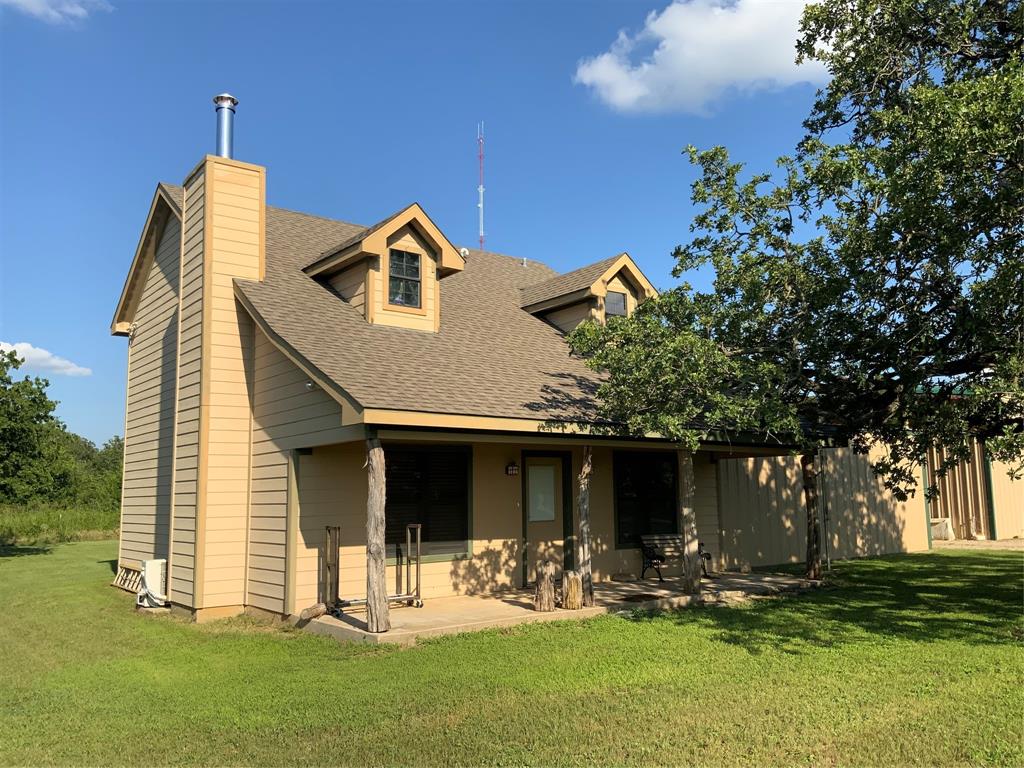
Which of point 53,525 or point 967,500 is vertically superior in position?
point 967,500

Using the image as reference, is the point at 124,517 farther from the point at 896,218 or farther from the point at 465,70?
the point at 896,218

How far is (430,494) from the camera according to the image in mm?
11578

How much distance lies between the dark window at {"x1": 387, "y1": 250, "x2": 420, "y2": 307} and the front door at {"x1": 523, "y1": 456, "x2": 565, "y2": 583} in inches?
133

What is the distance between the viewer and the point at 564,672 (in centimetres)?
708

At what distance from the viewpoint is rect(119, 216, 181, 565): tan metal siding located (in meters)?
13.3

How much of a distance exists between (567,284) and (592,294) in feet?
2.83

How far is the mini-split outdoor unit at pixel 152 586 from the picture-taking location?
1199 centimetres

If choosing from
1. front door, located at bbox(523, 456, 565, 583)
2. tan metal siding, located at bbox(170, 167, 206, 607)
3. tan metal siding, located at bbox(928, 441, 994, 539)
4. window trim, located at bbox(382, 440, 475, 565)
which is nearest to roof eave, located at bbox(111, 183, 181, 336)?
tan metal siding, located at bbox(170, 167, 206, 607)

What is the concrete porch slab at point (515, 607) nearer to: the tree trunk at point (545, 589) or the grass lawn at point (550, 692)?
the tree trunk at point (545, 589)

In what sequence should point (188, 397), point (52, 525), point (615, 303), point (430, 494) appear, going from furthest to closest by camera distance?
1. point (52, 525)
2. point (615, 303)
3. point (188, 397)
4. point (430, 494)

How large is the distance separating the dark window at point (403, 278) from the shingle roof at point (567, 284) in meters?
3.71

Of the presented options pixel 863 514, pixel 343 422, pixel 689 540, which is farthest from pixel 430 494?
pixel 863 514

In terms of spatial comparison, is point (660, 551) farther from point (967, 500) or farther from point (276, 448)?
point (967, 500)

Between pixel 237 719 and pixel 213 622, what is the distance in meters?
5.31
